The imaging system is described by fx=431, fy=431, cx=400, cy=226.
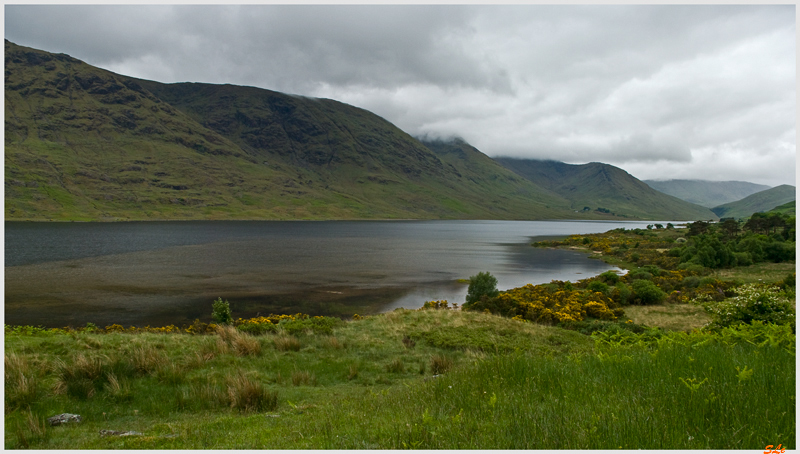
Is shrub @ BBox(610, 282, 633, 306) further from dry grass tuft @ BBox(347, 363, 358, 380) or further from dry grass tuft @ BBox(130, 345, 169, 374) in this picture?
dry grass tuft @ BBox(130, 345, 169, 374)

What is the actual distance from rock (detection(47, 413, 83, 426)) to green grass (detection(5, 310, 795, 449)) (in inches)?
7.7

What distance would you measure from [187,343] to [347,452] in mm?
13941

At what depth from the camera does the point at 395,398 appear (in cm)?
971

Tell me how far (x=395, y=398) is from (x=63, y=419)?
768 cm

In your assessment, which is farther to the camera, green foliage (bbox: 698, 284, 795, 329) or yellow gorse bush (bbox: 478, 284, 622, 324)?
yellow gorse bush (bbox: 478, 284, 622, 324)

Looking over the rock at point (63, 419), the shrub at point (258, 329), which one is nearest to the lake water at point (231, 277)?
the shrub at point (258, 329)

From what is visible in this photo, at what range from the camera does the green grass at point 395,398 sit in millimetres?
6098

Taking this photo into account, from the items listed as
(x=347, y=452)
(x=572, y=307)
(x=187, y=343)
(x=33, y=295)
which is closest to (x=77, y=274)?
(x=33, y=295)

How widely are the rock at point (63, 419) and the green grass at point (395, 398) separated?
0.20 meters

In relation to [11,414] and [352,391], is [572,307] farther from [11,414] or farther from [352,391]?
[11,414]

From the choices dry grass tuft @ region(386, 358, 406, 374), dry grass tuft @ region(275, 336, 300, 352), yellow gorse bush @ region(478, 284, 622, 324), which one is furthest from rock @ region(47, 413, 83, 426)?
yellow gorse bush @ region(478, 284, 622, 324)

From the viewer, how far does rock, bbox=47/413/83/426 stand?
9.84 m

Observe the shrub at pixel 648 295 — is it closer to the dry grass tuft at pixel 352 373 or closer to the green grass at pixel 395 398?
the green grass at pixel 395 398

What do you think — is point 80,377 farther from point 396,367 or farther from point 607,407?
point 607,407
